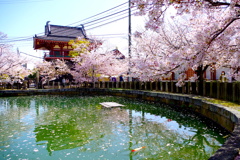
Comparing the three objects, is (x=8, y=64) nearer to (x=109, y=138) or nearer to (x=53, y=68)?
(x=53, y=68)

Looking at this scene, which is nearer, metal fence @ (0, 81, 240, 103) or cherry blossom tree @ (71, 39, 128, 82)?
metal fence @ (0, 81, 240, 103)

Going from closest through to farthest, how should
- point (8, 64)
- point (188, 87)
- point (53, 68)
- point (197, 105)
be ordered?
point (197, 105) < point (188, 87) < point (8, 64) < point (53, 68)

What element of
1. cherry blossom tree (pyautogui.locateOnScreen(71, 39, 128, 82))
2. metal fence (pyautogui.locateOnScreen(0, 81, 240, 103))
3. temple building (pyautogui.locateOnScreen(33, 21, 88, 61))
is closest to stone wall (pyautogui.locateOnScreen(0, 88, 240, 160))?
metal fence (pyautogui.locateOnScreen(0, 81, 240, 103))

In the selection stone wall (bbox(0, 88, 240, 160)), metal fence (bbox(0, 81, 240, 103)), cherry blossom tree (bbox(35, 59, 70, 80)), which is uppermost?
cherry blossom tree (bbox(35, 59, 70, 80))

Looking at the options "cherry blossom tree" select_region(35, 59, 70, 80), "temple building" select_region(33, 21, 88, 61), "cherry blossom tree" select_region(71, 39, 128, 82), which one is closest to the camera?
"cherry blossom tree" select_region(71, 39, 128, 82)

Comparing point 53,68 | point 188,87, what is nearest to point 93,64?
point 53,68

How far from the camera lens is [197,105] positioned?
10906 mm

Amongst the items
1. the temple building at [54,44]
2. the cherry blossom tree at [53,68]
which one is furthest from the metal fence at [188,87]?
the temple building at [54,44]

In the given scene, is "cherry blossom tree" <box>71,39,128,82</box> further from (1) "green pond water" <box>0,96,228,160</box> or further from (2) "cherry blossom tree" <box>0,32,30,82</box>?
(1) "green pond water" <box>0,96,228,160</box>

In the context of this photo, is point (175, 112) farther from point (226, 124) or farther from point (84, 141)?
point (84, 141)

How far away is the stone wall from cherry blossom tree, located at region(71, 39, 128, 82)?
2.47m

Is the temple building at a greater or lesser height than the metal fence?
greater

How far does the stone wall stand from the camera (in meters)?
3.29

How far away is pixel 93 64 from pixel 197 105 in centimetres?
1588
